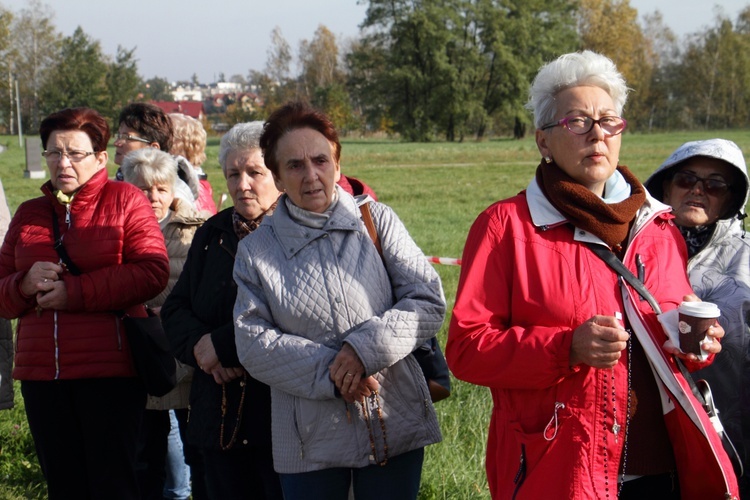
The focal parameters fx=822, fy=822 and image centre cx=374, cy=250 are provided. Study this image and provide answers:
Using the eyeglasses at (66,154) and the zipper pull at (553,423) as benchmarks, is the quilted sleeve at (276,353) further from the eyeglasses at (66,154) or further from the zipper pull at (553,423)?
the eyeglasses at (66,154)

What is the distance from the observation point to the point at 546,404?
2436 mm

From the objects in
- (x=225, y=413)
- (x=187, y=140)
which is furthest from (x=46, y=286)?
(x=187, y=140)

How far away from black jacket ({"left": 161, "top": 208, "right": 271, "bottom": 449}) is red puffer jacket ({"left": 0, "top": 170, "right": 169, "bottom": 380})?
1.27 ft

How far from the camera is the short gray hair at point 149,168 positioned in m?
4.50

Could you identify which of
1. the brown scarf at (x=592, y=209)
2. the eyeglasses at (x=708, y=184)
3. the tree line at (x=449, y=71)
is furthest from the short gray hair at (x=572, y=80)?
the tree line at (x=449, y=71)

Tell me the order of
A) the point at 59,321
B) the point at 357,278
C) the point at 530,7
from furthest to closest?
the point at 530,7 < the point at 59,321 < the point at 357,278

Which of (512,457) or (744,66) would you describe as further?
(744,66)

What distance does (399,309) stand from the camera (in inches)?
115

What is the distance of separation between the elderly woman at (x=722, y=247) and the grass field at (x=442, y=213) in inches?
55.7

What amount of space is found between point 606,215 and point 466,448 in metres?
2.43

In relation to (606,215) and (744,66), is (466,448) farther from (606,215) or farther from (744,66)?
(744,66)

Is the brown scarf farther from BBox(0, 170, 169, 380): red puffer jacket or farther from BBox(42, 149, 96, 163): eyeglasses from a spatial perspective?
BBox(42, 149, 96, 163): eyeglasses

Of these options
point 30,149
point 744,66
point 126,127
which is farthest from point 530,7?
point 126,127

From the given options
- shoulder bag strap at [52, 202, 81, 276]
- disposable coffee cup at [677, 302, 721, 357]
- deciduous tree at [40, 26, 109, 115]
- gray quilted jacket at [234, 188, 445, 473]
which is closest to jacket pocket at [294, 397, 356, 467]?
gray quilted jacket at [234, 188, 445, 473]
